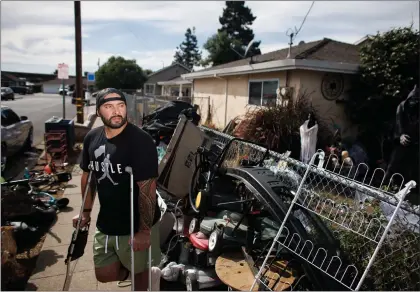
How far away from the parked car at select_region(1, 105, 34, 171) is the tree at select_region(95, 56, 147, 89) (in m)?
38.0

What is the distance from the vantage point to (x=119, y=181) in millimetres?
2441

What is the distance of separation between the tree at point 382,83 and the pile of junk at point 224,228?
19.4 feet

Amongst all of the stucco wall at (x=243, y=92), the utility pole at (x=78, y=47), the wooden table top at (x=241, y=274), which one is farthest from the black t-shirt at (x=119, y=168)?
the utility pole at (x=78, y=47)

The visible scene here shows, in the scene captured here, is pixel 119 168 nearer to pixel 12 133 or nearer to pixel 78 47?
pixel 12 133

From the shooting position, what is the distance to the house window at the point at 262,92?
985cm

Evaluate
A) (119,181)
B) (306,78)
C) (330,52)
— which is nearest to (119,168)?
(119,181)

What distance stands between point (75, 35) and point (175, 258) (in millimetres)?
12185

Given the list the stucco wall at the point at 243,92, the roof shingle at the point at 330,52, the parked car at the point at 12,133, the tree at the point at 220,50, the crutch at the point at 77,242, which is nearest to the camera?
the crutch at the point at 77,242

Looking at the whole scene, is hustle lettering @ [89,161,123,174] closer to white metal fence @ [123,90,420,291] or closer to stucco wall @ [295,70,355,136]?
white metal fence @ [123,90,420,291]

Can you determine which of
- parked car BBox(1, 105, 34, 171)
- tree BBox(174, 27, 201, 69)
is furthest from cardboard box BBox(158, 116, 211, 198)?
tree BBox(174, 27, 201, 69)

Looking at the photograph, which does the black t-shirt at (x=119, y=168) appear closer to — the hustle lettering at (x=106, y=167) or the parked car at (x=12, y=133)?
the hustle lettering at (x=106, y=167)

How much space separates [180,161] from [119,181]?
222 centimetres

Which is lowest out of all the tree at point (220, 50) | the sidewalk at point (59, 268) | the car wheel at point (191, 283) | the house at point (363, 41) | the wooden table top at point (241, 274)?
the sidewalk at point (59, 268)

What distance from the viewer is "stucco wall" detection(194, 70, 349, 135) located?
8727 millimetres
